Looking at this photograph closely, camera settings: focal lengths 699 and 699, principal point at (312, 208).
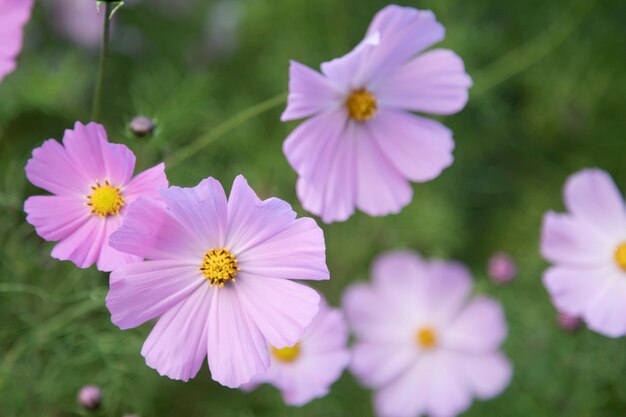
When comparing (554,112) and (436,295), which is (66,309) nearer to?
(436,295)

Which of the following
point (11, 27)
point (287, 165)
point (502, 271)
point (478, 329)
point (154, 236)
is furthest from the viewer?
point (287, 165)

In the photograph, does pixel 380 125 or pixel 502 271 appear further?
pixel 502 271

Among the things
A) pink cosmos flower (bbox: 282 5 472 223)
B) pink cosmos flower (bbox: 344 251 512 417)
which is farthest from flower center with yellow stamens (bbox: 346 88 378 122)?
pink cosmos flower (bbox: 344 251 512 417)

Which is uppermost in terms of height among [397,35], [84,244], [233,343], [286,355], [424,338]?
[397,35]

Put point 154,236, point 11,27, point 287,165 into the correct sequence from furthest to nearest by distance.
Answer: point 287,165 → point 11,27 → point 154,236

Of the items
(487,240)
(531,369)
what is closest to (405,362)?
(531,369)

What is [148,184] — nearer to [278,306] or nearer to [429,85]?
[278,306]

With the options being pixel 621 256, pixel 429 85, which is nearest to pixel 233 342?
pixel 429 85
